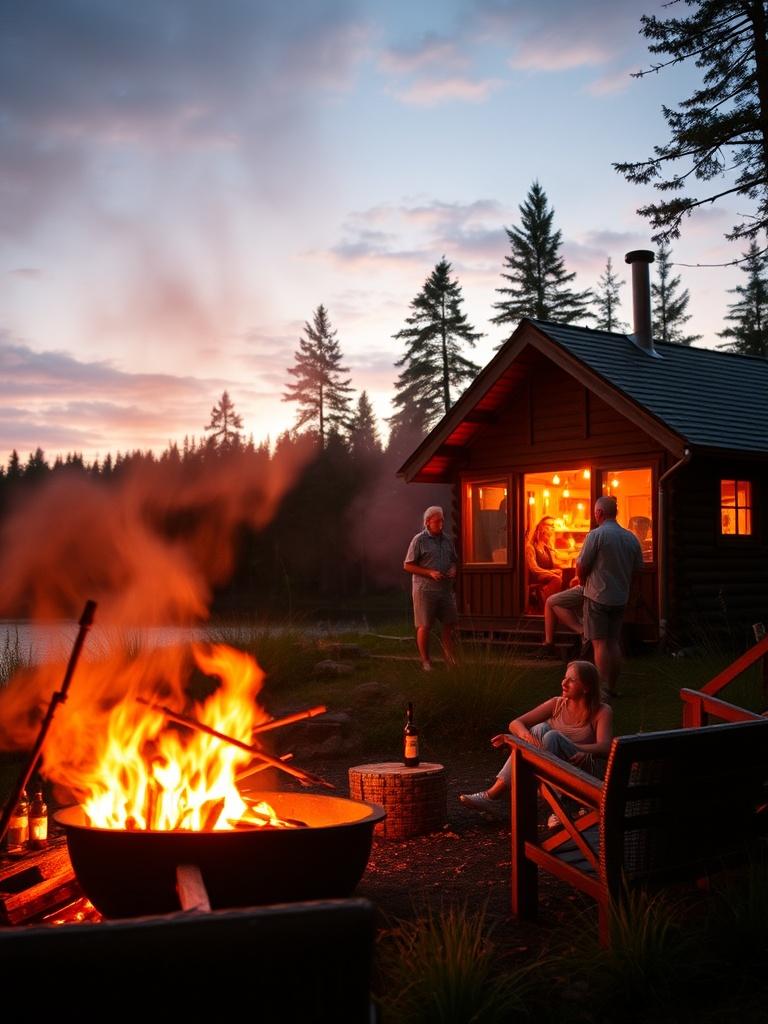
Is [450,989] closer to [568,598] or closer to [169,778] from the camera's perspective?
[169,778]

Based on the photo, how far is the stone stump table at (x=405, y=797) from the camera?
612cm

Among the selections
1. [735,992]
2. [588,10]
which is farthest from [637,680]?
[735,992]

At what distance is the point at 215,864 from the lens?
371 cm

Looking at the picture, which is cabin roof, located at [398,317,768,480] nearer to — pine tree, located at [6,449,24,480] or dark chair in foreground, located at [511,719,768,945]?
dark chair in foreground, located at [511,719,768,945]

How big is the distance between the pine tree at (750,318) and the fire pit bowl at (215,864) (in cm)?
5011

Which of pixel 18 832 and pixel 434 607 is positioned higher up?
pixel 434 607

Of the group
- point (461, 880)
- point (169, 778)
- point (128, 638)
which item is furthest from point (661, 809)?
point (128, 638)

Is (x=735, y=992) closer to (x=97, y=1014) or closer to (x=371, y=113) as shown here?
(x=97, y=1014)

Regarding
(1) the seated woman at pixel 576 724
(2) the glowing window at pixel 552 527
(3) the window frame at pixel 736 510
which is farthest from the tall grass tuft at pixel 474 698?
(3) the window frame at pixel 736 510

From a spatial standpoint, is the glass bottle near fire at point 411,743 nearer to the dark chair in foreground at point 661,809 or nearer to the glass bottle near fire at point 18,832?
the dark chair in foreground at point 661,809

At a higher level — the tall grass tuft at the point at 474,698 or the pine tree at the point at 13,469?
the pine tree at the point at 13,469

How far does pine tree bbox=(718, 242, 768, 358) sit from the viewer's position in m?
50.7

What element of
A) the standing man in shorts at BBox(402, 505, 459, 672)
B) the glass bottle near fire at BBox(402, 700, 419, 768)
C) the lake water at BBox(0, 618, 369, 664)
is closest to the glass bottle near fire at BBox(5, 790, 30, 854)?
the glass bottle near fire at BBox(402, 700, 419, 768)

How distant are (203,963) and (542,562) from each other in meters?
13.9
